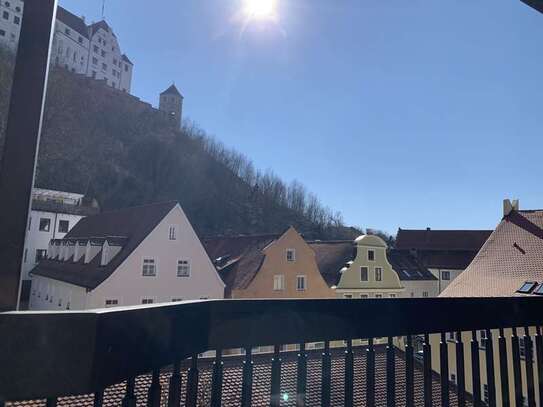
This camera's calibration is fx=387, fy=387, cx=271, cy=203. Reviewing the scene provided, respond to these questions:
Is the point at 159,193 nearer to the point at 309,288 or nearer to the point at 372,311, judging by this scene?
the point at 309,288

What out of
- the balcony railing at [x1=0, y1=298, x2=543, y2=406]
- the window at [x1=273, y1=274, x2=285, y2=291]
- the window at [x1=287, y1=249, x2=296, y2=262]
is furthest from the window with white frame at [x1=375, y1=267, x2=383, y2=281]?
the balcony railing at [x1=0, y1=298, x2=543, y2=406]

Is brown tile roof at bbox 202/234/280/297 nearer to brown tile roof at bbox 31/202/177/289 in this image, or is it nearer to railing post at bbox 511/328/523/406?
brown tile roof at bbox 31/202/177/289

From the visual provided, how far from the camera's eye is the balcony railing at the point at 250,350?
0.65 m

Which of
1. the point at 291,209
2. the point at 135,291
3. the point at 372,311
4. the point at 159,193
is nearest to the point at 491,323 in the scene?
the point at 372,311

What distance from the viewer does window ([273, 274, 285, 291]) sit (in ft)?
43.5

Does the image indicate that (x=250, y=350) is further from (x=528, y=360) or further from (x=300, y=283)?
(x=300, y=283)

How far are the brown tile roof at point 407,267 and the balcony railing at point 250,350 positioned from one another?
17.4 metres

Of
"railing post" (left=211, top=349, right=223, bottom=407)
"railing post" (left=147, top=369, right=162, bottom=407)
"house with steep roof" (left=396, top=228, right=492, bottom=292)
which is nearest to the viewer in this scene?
"railing post" (left=147, top=369, right=162, bottom=407)

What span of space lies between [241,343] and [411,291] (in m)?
18.7

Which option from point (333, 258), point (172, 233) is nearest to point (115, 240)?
point (172, 233)

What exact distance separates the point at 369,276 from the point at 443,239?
14.3 m

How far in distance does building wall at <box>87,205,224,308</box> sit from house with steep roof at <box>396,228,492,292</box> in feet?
43.9

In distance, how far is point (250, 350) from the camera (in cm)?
103

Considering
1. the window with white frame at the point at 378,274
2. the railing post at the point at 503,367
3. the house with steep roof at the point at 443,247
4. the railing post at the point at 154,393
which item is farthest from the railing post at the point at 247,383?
the house with steep roof at the point at 443,247
